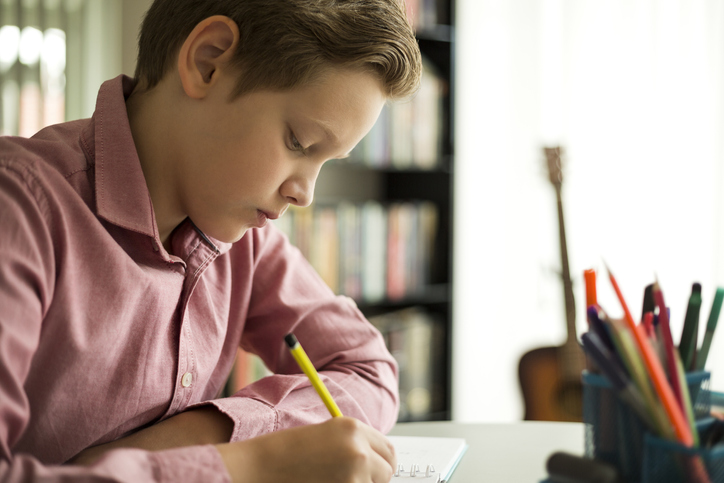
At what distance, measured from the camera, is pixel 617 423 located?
0.51 metres

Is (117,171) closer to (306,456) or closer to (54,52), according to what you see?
(306,456)

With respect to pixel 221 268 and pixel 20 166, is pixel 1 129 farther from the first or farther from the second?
pixel 20 166

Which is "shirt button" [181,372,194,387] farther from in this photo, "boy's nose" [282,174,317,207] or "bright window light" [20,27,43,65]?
"bright window light" [20,27,43,65]

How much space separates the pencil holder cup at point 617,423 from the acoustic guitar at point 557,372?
38.0 inches

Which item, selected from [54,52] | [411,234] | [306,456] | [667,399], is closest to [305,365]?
[306,456]

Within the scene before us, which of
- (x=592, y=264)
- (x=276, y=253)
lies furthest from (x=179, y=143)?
(x=592, y=264)

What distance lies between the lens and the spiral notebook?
2.26 ft

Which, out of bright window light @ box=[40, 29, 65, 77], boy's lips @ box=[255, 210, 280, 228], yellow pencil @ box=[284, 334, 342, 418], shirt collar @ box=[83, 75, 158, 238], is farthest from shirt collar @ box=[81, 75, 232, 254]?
bright window light @ box=[40, 29, 65, 77]

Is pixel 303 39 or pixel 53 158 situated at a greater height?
pixel 303 39

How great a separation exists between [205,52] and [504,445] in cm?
58

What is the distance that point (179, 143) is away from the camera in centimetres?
73

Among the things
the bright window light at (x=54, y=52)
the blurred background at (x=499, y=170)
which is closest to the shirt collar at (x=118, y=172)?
the blurred background at (x=499, y=170)

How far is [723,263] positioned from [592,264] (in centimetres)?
34

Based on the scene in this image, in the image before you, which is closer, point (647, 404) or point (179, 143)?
point (647, 404)
